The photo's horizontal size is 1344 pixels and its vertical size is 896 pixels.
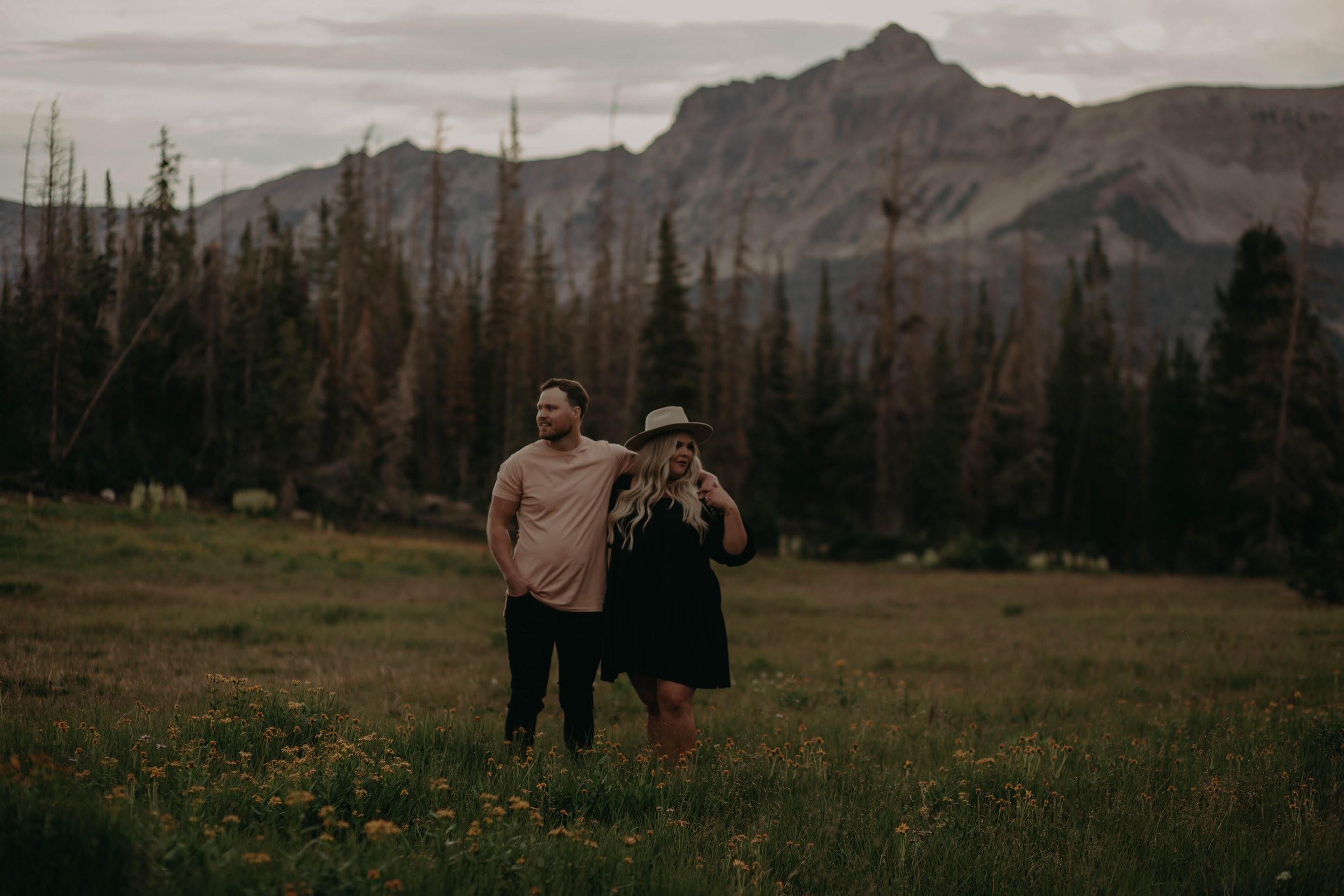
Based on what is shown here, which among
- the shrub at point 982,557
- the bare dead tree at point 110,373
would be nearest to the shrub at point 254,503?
the bare dead tree at point 110,373

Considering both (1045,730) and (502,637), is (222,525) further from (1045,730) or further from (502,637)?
(1045,730)

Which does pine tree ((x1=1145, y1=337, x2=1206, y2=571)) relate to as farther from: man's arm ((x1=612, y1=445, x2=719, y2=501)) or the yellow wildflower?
the yellow wildflower

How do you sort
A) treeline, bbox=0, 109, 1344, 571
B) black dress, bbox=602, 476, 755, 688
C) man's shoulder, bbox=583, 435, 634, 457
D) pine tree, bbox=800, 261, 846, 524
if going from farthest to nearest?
pine tree, bbox=800, 261, 846, 524, treeline, bbox=0, 109, 1344, 571, man's shoulder, bbox=583, 435, 634, 457, black dress, bbox=602, 476, 755, 688

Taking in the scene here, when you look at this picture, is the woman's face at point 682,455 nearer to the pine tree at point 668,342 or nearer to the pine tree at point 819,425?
the pine tree at point 668,342

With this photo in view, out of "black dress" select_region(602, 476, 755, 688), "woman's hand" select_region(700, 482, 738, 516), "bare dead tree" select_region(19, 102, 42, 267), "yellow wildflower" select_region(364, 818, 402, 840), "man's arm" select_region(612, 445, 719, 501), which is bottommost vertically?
"yellow wildflower" select_region(364, 818, 402, 840)

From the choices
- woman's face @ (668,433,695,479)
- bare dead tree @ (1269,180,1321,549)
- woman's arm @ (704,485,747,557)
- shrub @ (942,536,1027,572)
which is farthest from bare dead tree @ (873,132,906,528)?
woman's arm @ (704,485,747,557)

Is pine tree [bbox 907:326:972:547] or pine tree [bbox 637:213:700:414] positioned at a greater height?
pine tree [bbox 637:213:700:414]

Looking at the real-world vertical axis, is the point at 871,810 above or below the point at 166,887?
below

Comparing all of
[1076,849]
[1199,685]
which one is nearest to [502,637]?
[1199,685]

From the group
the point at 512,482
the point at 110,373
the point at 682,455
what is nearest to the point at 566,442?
the point at 512,482

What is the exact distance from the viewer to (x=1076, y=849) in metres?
4.73

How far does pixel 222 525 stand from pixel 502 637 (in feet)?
39.0

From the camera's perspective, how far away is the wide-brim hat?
19.4 ft

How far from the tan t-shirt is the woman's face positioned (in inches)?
17.8
